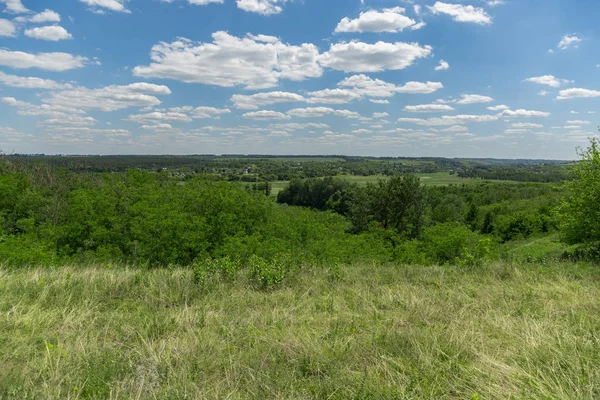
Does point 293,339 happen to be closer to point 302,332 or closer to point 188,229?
point 302,332

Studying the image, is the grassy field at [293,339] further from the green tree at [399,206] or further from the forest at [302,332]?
the green tree at [399,206]

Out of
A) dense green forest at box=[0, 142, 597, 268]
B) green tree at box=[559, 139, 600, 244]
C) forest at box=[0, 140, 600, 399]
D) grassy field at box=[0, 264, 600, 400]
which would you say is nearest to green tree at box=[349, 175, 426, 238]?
dense green forest at box=[0, 142, 597, 268]

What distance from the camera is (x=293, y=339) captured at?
416 cm

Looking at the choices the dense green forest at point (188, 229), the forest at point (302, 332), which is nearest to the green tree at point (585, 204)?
the dense green forest at point (188, 229)

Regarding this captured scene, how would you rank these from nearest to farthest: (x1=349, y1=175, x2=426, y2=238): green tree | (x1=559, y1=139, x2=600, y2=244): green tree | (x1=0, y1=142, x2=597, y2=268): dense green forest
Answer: (x1=0, y1=142, x2=597, y2=268): dense green forest, (x1=559, y1=139, x2=600, y2=244): green tree, (x1=349, y1=175, x2=426, y2=238): green tree

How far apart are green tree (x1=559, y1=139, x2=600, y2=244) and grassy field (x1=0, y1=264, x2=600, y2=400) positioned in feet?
53.7

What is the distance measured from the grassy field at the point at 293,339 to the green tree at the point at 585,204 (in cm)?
1637

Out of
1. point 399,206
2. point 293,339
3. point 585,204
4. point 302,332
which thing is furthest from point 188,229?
point 399,206

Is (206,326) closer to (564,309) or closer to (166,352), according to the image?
(166,352)

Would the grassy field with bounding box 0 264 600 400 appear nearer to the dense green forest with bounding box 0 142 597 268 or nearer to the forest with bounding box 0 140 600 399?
the forest with bounding box 0 140 600 399

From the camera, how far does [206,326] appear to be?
463 cm

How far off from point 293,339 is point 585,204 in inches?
886

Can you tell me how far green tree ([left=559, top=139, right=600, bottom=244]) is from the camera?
18.7 metres

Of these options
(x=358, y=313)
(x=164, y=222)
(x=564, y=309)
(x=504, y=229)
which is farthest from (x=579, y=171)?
(x=504, y=229)
